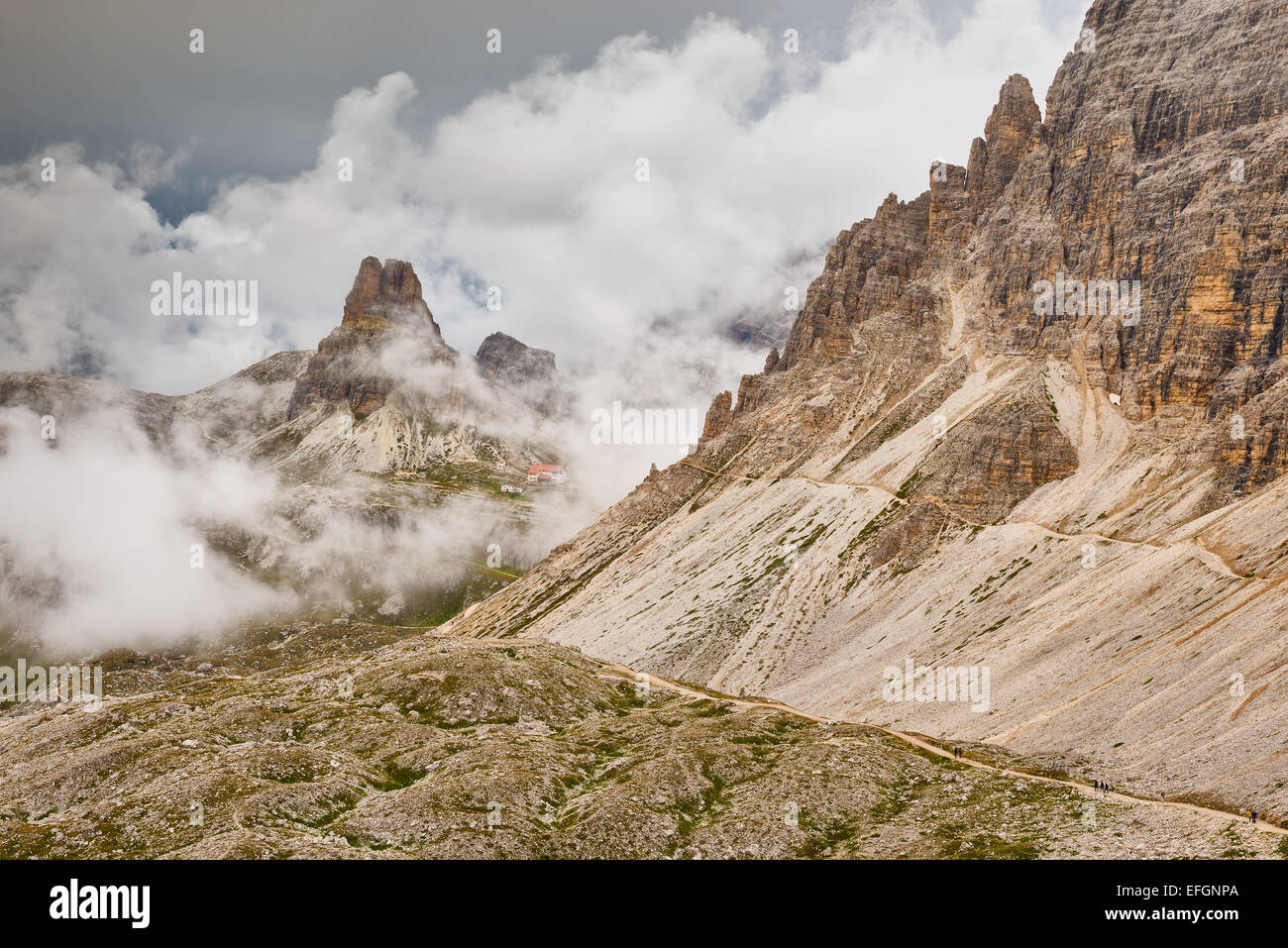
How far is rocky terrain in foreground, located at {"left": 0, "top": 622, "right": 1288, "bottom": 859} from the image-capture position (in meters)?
57.1

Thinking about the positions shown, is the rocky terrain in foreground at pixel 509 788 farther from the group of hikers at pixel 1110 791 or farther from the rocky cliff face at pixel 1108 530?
the rocky cliff face at pixel 1108 530

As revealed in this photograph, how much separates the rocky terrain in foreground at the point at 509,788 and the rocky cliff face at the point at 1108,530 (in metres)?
15.3

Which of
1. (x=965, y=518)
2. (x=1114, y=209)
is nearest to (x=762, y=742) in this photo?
(x=965, y=518)

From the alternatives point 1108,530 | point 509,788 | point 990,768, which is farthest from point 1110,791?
point 1108,530

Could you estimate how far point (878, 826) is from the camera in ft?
204

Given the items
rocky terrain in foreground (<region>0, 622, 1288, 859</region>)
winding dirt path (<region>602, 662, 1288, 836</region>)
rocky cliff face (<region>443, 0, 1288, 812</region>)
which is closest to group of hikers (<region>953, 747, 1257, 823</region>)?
winding dirt path (<region>602, 662, 1288, 836</region>)

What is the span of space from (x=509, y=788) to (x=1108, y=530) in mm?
105774

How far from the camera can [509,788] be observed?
66562 millimetres

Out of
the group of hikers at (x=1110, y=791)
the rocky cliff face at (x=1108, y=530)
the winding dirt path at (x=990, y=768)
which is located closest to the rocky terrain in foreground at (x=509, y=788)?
the winding dirt path at (x=990, y=768)

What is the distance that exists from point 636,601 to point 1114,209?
137667mm

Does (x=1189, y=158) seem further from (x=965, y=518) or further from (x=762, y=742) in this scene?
(x=762, y=742)

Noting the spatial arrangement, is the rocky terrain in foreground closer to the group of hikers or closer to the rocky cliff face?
Result: the group of hikers

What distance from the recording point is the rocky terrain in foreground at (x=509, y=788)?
57.1 meters

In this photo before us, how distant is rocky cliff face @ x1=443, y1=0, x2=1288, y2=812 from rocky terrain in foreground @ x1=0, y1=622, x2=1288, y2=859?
1527 cm
